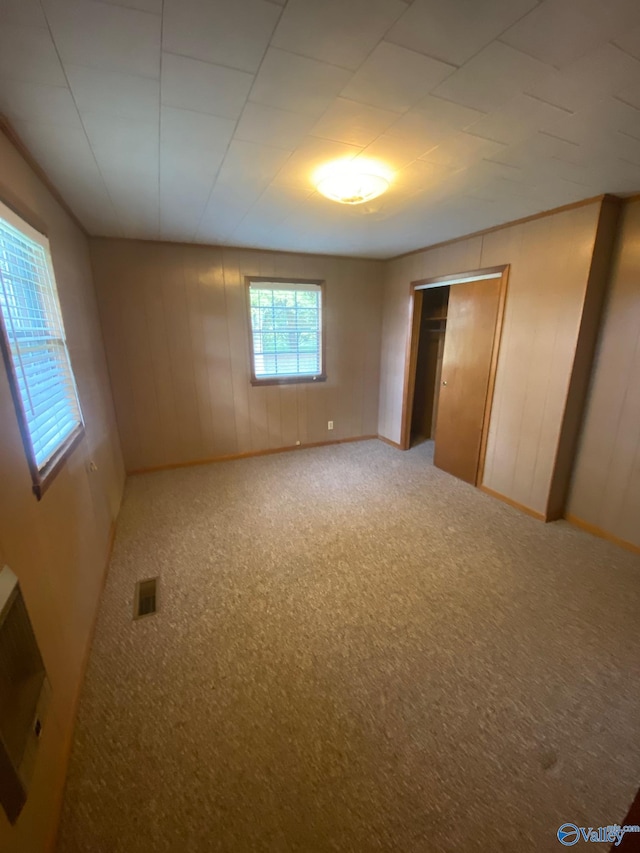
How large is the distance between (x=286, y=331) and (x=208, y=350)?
917 mm

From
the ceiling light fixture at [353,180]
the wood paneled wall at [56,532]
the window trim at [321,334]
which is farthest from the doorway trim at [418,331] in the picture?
the wood paneled wall at [56,532]

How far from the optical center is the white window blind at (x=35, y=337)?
1313 mm

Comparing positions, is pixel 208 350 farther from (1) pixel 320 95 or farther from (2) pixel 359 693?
(2) pixel 359 693

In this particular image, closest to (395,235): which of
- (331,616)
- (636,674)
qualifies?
(331,616)

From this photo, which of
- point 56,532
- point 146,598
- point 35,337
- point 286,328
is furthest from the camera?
point 286,328

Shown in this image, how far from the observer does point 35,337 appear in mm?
1530

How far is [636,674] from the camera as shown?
4.96 ft

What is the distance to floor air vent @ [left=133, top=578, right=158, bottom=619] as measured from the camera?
1.85m

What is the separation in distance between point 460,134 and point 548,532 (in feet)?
8.68

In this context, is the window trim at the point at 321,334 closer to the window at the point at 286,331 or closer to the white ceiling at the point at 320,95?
the window at the point at 286,331

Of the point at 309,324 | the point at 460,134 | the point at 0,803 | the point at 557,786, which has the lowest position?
the point at 557,786

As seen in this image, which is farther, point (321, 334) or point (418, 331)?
point (321, 334)

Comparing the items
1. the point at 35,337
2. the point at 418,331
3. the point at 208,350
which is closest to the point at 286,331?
the point at 208,350

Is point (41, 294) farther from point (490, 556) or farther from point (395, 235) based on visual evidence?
point (490, 556)
